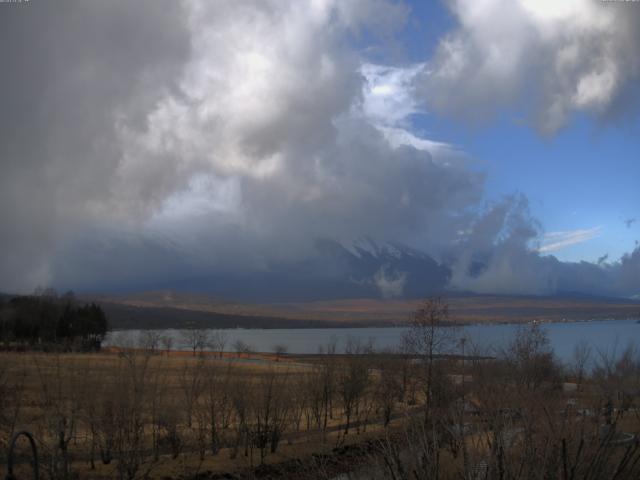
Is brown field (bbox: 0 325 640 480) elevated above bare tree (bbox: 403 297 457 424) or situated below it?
below

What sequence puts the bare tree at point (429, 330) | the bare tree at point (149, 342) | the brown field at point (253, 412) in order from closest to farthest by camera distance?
the brown field at point (253, 412)
the bare tree at point (149, 342)
the bare tree at point (429, 330)

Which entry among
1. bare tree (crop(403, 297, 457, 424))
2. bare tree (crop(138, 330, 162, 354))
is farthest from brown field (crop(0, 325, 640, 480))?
bare tree (crop(138, 330, 162, 354))

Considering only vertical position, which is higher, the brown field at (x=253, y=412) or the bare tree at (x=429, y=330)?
the bare tree at (x=429, y=330)

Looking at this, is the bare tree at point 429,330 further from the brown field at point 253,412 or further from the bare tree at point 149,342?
the bare tree at point 149,342

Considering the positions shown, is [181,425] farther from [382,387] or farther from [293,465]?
[382,387]

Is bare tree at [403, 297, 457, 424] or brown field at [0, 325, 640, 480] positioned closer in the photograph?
brown field at [0, 325, 640, 480]

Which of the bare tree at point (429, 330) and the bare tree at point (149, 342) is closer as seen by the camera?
the bare tree at point (149, 342)

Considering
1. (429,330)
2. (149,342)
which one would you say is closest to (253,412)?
(429,330)

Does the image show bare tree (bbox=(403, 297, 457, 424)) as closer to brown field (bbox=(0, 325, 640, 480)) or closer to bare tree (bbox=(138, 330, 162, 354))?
brown field (bbox=(0, 325, 640, 480))

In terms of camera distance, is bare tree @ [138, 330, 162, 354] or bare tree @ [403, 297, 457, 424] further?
bare tree @ [403, 297, 457, 424]

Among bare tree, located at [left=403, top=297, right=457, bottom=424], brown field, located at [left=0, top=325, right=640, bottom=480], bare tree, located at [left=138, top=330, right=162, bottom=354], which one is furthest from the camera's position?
bare tree, located at [left=403, top=297, right=457, bottom=424]

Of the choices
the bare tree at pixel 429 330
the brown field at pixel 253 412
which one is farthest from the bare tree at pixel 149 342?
the bare tree at pixel 429 330

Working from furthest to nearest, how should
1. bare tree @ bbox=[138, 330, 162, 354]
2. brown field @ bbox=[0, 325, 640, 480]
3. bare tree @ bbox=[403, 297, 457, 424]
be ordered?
bare tree @ bbox=[403, 297, 457, 424], bare tree @ bbox=[138, 330, 162, 354], brown field @ bbox=[0, 325, 640, 480]

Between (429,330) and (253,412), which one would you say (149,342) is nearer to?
(429,330)
